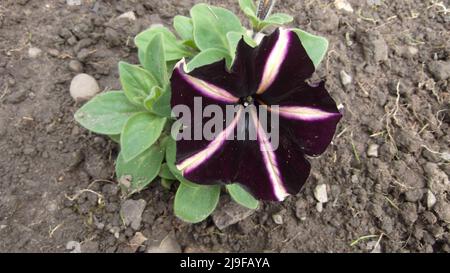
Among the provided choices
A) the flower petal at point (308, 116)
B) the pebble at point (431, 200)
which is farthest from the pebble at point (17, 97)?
the pebble at point (431, 200)

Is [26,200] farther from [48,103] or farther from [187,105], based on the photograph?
[187,105]

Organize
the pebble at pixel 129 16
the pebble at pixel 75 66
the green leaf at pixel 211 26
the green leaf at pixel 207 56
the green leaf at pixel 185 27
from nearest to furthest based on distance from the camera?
1. the green leaf at pixel 207 56
2. the green leaf at pixel 211 26
3. the green leaf at pixel 185 27
4. the pebble at pixel 75 66
5. the pebble at pixel 129 16

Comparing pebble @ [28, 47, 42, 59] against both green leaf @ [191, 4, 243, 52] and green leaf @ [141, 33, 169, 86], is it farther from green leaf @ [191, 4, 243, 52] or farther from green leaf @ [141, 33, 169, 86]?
green leaf @ [191, 4, 243, 52]

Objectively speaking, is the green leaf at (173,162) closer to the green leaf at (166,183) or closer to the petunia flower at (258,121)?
the green leaf at (166,183)

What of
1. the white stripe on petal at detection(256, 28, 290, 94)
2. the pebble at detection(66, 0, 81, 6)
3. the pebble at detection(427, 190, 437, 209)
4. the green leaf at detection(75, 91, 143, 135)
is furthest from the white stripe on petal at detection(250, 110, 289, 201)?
the pebble at detection(66, 0, 81, 6)

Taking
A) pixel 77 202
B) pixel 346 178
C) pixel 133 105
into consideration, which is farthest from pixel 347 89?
pixel 77 202

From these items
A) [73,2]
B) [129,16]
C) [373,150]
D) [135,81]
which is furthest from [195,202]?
[73,2]
